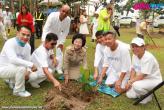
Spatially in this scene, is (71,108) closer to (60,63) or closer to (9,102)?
(9,102)

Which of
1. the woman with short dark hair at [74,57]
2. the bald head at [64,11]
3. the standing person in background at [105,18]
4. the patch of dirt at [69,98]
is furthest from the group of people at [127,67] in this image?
the standing person in background at [105,18]

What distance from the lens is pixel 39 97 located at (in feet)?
19.0

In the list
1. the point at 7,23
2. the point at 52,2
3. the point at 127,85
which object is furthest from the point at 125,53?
the point at 52,2

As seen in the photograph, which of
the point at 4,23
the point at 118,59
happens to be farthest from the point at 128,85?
the point at 4,23

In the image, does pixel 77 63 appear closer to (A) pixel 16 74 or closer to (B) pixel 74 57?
(B) pixel 74 57

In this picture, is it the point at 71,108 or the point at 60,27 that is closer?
the point at 71,108

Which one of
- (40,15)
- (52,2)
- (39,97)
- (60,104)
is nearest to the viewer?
(60,104)

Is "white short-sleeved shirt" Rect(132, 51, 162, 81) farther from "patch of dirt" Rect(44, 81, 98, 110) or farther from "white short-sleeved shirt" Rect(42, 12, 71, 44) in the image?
"white short-sleeved shirt" Rect(42, 12, 71, 44)

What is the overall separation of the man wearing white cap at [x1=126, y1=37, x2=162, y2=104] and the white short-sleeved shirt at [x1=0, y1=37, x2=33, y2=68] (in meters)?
1.67

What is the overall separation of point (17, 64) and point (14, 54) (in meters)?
0.17

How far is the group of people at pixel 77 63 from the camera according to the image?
5.48 m

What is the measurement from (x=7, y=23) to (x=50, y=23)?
1311 cm

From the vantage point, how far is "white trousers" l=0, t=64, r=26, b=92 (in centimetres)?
556

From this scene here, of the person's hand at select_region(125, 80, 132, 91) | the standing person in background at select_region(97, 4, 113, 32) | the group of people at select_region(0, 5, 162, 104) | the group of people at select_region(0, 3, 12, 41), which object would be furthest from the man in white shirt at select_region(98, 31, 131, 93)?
the group of people at select_region(0, 3, 12, 41)
